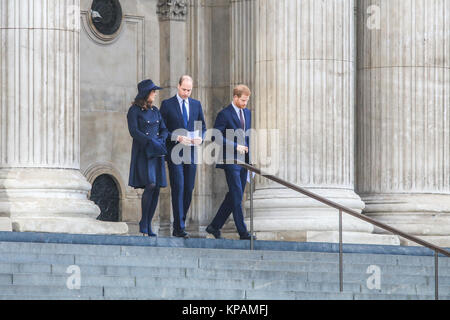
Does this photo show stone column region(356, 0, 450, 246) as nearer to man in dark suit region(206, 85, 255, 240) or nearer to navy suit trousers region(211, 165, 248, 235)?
man in dark suit region(206, 85, 255, 240)

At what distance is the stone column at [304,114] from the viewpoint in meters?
21.9

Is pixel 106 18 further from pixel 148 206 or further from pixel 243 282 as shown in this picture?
pixel 243 282

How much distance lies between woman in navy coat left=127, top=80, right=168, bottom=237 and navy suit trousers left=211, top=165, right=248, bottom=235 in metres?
1.19

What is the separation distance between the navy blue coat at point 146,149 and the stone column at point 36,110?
3.28ft

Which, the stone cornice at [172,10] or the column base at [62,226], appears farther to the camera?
the stone cornice at [172,10]

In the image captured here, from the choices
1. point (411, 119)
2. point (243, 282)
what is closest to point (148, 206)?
point (243, 282)

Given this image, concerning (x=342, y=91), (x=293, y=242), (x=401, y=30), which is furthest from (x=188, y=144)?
(x=401, y=30)

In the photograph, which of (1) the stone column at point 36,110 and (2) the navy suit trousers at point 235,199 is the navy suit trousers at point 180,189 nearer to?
(2) the navy suit trousers at point 235,199

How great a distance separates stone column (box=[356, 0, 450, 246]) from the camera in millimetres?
23641

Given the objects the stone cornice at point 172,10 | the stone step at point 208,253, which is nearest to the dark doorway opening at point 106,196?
the stone cornice at point 172,10

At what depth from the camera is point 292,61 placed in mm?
21969

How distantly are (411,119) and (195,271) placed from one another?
741 cm

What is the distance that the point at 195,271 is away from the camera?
1739 cm
